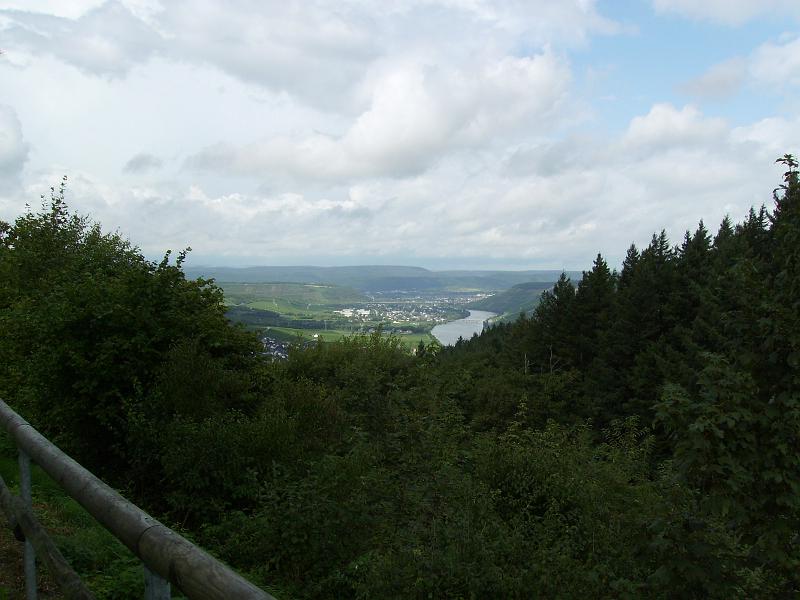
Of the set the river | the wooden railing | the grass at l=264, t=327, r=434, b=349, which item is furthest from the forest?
the river

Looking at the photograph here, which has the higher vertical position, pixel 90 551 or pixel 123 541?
pixel 123 541

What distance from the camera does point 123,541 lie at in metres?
1.55

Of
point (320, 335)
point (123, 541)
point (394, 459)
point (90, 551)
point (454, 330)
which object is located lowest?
point (454, 330)

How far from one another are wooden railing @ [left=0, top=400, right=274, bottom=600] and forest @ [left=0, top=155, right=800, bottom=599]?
464 centimetres

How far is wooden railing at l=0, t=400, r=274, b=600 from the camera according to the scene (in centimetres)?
124

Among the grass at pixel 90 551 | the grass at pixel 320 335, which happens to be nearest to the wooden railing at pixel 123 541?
Result: the grass at pixel 90 551

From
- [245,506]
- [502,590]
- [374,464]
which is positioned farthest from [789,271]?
[245,506]

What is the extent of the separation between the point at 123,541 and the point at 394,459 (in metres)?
10.9

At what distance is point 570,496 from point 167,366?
879 centimetres

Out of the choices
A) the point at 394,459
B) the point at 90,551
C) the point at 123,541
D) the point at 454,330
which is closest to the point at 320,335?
the point at 394,459

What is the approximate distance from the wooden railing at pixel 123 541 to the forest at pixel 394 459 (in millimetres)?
4640

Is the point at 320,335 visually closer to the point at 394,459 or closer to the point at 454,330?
the point at 394,459

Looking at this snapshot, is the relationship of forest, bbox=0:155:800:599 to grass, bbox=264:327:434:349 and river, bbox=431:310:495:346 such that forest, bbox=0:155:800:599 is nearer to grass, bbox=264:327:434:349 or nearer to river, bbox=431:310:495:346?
grass, bbox=264:327:434:349

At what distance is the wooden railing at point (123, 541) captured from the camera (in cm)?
124
